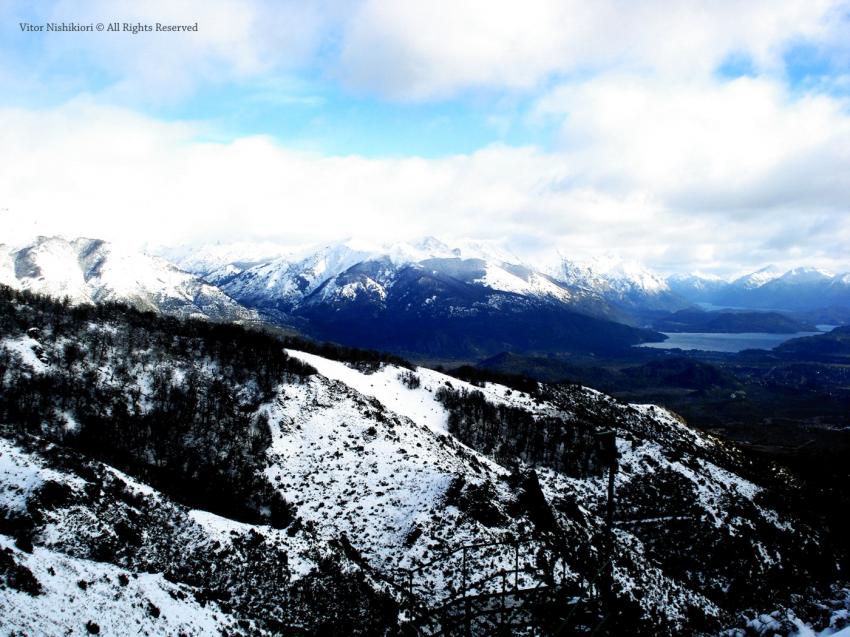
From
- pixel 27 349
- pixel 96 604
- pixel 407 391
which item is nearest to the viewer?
pixel 96 604

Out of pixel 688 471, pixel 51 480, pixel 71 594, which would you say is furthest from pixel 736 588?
pixel 51 480

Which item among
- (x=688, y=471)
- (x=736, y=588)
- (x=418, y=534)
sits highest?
(x=418, y=534)

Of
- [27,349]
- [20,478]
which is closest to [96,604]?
[20,478]

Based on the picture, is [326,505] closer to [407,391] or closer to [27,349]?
[407,391]

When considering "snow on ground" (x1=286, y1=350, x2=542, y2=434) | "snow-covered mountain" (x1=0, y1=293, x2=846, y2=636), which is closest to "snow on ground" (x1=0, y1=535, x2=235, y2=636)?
"snow-covered mountain" (x1=0, y1=293, x2=846, y2=636)

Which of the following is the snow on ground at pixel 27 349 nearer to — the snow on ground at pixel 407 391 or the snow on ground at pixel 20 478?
the snow on ground at pixel 20 478

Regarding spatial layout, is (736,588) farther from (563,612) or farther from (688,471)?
(563,612)
